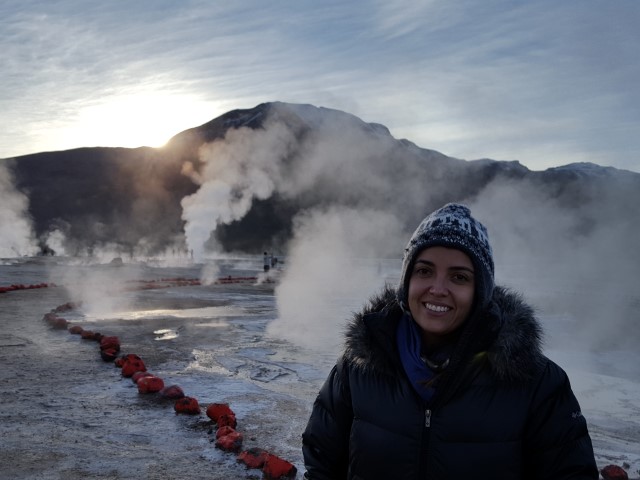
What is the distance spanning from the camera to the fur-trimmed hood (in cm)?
199

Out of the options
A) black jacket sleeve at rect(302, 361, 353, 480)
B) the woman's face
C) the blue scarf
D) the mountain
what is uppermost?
the mountain

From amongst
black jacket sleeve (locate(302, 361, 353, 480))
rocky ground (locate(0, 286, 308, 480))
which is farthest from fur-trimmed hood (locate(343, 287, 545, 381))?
rocky ground (locate(0, 286, 308, 480))

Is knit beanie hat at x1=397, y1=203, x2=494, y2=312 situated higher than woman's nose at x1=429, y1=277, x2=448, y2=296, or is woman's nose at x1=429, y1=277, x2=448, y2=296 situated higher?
knit beanie hat at x1=397, y1=203, x2=494, y2=312

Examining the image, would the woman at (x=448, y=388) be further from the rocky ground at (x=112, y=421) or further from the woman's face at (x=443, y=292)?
the rocky ground at (x=112, y=421)

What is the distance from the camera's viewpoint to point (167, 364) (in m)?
→ 8.67

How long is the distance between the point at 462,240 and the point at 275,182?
107m

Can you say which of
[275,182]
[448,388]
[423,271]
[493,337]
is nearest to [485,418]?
[448,388]

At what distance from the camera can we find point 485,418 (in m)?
1.98

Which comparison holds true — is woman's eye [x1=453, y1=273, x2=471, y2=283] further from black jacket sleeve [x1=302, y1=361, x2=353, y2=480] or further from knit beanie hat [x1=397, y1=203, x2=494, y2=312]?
black jacket sleeve [x1=302, y1=361, x2=353, y2=480]

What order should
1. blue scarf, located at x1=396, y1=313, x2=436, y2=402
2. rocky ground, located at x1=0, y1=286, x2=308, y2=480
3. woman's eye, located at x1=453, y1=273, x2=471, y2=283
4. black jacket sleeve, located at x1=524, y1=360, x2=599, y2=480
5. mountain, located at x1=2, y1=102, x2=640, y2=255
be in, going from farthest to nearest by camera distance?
mountain, located at x1=2, y1=102, x2=640, y2=255 → rocky ground, located at x1=0, y1=286, x2=308, y2=480 → woman's eye, located at x1=453, y1=273, x2=471, y2=283 → blue scarf, located at x1=396, y1=313, x2=436, y2=402 → black jacket sleeve, located at x1=524, y1=360, x2=599, y2=480

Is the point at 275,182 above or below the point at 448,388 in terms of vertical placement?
above

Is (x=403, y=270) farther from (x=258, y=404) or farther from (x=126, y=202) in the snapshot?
(x=126, y=202)

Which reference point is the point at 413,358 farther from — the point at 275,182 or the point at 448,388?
the point at 275,182

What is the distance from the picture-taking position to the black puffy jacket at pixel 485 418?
195 cm
